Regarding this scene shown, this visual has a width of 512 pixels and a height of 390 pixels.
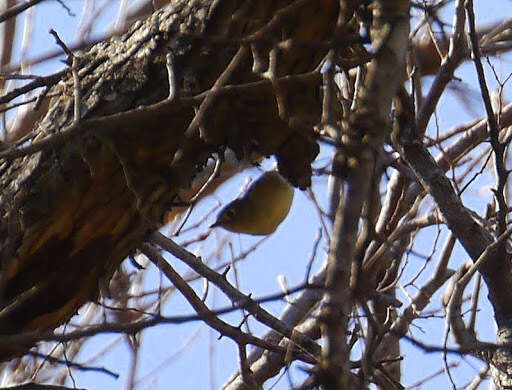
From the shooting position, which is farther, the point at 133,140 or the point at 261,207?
the point at 261,207

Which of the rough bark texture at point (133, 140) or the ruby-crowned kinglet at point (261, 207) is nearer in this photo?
Result: the rough bark texture at point (133, 140)

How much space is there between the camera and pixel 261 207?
7.36 ft

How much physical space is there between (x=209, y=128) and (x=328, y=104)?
0.65 metres

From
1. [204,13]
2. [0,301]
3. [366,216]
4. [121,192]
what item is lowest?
[366,216]

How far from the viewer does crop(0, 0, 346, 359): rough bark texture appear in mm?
1840

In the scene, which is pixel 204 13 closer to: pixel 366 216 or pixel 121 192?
pixel 121 192

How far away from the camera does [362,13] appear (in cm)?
176

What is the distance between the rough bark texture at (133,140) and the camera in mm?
1840

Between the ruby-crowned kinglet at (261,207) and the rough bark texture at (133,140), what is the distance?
23cm

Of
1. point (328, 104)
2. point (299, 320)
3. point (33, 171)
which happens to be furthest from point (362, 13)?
point (299, 320)

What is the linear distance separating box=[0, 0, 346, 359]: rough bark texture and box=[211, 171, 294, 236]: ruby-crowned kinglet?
229mm

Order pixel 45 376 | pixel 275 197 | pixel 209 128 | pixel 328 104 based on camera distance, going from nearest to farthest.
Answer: pixel 328 104 < pixel 209 128 < pixel 275 197 < pixel 45 376

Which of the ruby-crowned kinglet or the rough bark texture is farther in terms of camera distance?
the ruby-crowned kinglet

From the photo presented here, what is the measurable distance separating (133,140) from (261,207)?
470 millimetres
